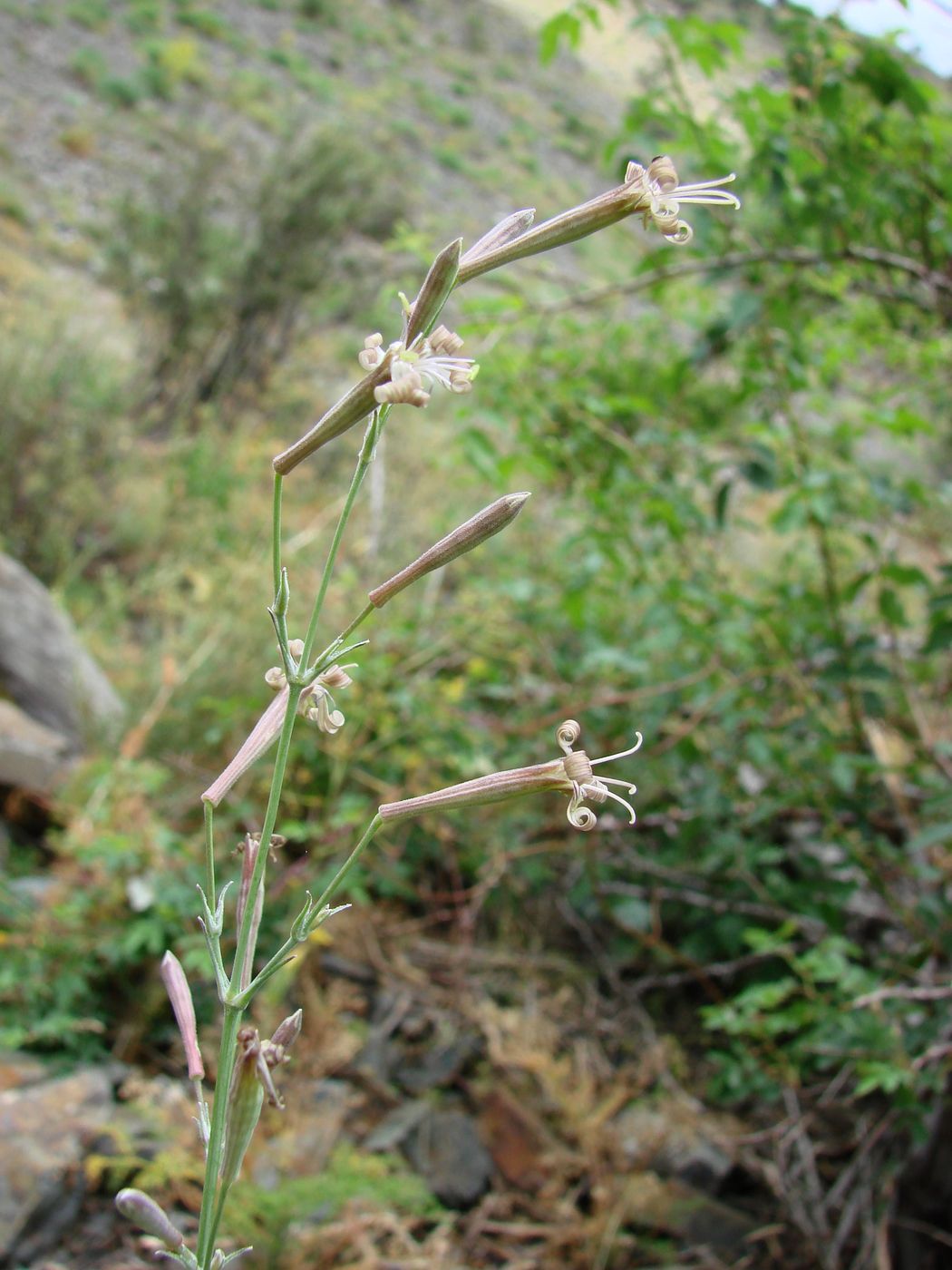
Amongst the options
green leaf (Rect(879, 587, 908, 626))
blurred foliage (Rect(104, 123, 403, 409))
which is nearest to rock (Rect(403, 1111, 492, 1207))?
green leaf (Rect(879, 587, 908, 626))

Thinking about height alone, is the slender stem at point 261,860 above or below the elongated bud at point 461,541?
below

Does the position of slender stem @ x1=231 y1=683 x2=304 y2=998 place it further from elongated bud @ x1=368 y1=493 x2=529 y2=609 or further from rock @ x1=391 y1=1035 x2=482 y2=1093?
rock @ x1=391 y1=1035 x2=482 y2=1093

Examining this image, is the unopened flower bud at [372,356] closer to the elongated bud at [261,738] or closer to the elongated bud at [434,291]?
the elongated bud at [434,291]

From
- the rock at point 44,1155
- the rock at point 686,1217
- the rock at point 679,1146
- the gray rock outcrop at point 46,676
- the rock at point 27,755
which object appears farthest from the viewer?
the gray rock outcrop at point 46,676

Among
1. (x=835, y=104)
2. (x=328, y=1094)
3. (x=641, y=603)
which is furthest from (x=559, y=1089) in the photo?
(x=835, y=104)

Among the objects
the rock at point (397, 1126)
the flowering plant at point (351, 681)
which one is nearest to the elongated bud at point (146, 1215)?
the flowering plant at point (351, 681)

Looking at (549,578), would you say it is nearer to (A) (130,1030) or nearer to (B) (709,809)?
(B) (709,809)

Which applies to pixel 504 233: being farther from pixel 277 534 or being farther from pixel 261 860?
pixel 261 860
